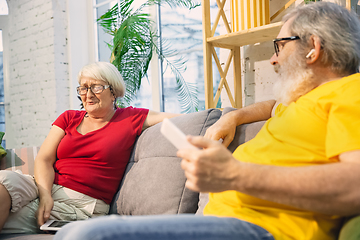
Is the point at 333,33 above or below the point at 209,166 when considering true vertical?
above

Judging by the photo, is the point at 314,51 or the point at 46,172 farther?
the point at 46,172

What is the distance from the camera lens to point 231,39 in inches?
82.0

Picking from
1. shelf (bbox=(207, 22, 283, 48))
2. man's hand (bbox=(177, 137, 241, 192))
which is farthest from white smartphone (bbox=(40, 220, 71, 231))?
shelf (bbox=(207, 22, 283, 48))

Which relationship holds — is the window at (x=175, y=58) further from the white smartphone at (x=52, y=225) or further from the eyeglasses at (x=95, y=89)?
the white smartphone at (x=52, y=225)

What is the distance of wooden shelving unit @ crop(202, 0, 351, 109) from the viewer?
1.91 m

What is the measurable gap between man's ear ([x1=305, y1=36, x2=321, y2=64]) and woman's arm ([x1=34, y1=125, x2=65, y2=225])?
4.43 ft

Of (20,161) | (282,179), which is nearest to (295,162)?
(282,179)

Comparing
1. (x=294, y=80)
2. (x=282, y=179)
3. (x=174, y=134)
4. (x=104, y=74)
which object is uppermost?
(x=104, y=74)

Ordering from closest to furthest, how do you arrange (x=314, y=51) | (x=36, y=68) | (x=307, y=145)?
(x=307, y=145), (x=314, y=51), (x=36, y=68)

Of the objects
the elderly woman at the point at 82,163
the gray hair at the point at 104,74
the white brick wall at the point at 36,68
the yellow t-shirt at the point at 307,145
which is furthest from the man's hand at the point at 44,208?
the white brick wall at the point at 36,68

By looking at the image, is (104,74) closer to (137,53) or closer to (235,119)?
(235,119)

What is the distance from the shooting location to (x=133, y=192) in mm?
1608

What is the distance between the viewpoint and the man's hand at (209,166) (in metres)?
0.69

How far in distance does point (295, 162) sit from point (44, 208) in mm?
1270
